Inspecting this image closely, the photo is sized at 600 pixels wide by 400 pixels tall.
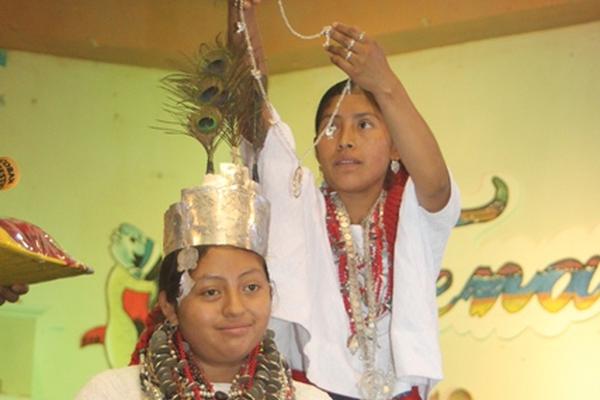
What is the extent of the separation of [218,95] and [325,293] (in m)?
0.49

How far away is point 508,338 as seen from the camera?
157 inches

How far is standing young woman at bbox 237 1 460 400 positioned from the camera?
253 cm

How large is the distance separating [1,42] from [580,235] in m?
2.18

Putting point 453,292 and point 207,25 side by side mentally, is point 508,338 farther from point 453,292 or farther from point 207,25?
point 207,25

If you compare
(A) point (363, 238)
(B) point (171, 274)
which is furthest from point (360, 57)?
(B) point (171, 274)

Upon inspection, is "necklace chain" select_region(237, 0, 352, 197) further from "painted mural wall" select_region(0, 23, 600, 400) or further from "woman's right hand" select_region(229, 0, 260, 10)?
"painted mural wall" select_region(0, 23, 600, 400)

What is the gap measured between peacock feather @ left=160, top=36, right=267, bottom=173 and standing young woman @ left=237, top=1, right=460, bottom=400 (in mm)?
124

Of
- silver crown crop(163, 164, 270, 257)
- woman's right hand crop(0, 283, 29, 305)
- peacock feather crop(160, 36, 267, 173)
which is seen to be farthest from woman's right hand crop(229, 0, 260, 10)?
woman's right hand crop(0, 283, 29, 305)

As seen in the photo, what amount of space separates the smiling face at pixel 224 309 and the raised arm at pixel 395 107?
511 mm

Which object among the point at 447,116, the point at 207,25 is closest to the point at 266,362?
the point at 447,116

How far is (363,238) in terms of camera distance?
2639 mm

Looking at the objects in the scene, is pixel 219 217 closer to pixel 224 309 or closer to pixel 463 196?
pixel 224 309

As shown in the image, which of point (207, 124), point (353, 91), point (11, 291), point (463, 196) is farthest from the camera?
point (463, 196)

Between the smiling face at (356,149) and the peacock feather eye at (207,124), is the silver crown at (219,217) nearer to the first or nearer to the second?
the peacock feather eye at (207,124)
